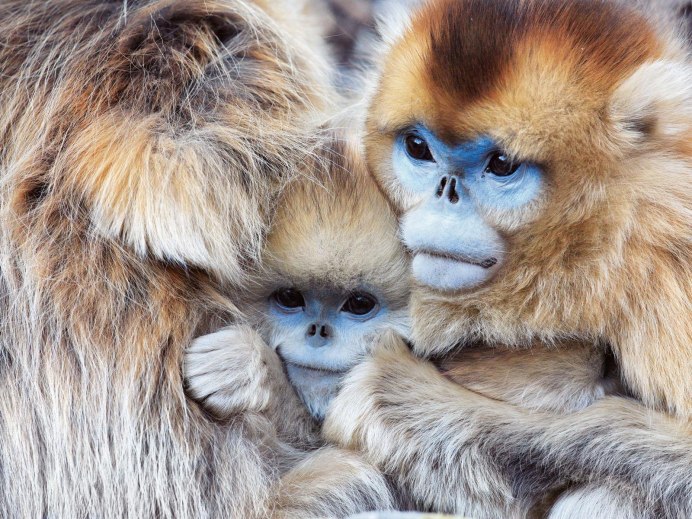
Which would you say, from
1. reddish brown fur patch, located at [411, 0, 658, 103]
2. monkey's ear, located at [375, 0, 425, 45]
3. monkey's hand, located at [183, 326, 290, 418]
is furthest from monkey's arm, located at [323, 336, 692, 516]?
monkey's ear, located at [375, 0, 425, 45]

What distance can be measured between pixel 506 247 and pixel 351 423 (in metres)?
0.66

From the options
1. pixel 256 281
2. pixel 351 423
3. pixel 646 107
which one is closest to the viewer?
pixel 646 107

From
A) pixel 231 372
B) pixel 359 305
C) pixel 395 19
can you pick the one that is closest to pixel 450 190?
pixel 359 305

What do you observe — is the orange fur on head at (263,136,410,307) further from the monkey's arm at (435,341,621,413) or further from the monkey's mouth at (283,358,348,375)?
the monkey's arm at (435,341,621,413)

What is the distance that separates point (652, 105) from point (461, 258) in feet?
2.13

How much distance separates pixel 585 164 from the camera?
2502 mm

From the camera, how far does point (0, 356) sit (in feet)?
8.52

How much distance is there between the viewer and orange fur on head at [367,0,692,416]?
2461 mm

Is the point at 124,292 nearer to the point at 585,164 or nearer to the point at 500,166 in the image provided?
the point at 500,166

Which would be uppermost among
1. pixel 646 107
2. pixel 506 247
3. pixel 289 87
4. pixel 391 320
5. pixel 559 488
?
pixel 646 107

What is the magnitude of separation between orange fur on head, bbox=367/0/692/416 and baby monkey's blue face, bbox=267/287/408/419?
0.33m

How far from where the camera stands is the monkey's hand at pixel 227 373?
101 inches

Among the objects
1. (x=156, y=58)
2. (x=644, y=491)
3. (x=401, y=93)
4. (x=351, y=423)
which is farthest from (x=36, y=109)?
(x=644, y=491)

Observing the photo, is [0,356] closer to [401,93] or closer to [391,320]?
[391,320]
